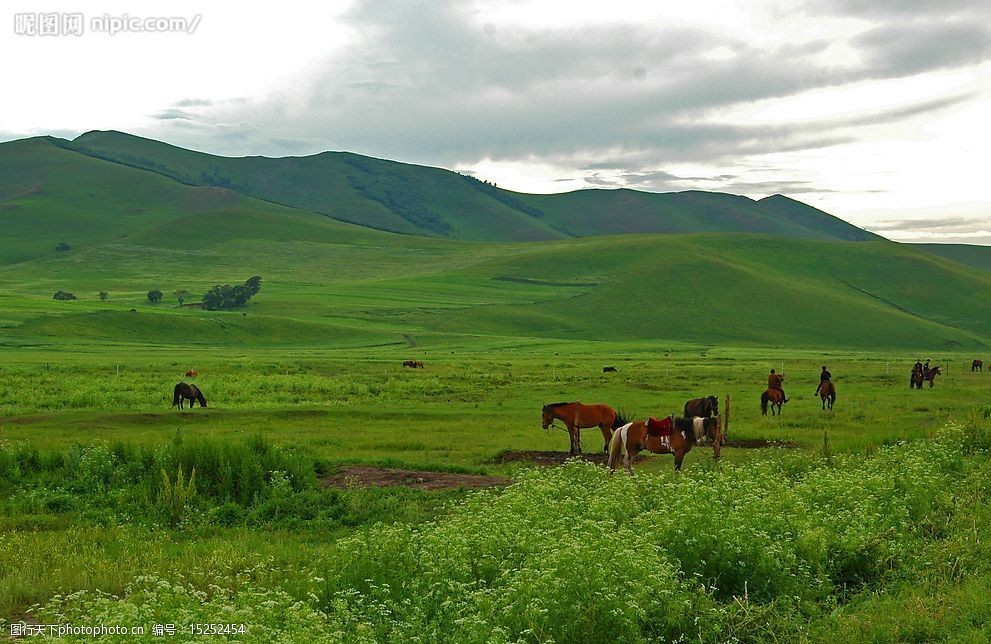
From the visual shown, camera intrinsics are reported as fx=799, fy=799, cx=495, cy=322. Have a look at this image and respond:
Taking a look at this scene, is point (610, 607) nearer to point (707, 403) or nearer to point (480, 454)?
point (480, 454)

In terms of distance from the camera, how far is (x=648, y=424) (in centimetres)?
1908

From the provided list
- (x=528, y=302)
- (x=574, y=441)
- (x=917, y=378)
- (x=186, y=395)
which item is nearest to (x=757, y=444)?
(x=574, y=441)

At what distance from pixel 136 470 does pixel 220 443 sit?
6.27 feet

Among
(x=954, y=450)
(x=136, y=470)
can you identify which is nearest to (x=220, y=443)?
(x=136, y=470)

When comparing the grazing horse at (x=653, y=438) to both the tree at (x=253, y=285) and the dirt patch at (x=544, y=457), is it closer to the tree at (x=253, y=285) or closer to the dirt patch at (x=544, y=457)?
the dirt patch at (x=544, y=457)

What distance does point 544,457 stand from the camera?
22219 mm

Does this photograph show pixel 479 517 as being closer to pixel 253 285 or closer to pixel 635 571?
pixel 635 571

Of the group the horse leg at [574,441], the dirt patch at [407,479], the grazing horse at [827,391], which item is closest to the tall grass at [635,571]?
the dirt patch at [407,479]

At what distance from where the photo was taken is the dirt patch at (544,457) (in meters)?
21.6

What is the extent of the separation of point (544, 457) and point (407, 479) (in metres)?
4.67

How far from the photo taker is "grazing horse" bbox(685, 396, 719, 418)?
931 inches

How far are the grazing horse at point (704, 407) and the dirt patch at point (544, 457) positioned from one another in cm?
315

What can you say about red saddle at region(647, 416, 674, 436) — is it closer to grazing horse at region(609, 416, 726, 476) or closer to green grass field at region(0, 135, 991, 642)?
grazing horse at region(609, 416, 726, 476)

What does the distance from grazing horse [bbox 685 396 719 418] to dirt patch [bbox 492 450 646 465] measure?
315 cm
